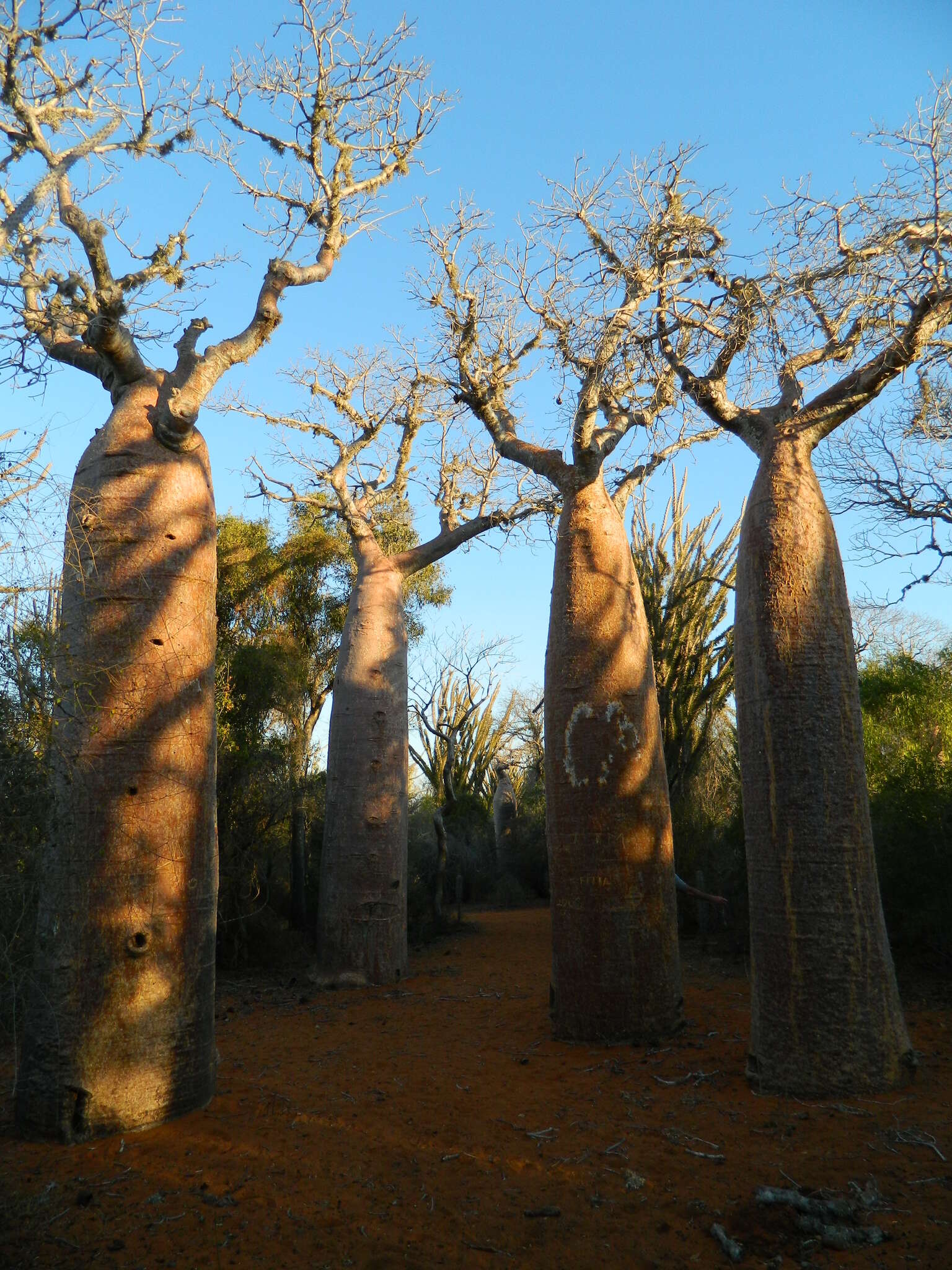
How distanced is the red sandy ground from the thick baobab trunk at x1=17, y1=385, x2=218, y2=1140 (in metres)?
0.23

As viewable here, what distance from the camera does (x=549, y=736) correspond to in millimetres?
4820

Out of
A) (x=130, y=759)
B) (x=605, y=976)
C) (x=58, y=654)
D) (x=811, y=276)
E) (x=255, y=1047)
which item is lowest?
(x=255, y=1047)

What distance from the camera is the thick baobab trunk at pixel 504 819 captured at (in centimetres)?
1382

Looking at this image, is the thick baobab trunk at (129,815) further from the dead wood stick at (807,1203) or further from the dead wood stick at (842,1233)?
the dead wood stick at (842,1233)

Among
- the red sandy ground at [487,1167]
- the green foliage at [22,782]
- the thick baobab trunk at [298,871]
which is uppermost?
the green foliage at [22,782]

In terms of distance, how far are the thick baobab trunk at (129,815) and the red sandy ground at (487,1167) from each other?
0.23m

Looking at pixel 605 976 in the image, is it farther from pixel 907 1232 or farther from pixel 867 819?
pixel 907 1232

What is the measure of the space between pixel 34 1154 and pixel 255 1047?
1837mm

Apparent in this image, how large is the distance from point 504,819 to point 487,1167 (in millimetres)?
11998

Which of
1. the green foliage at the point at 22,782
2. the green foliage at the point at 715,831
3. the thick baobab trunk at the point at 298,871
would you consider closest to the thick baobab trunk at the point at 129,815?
the green foliage at the point at 22,782

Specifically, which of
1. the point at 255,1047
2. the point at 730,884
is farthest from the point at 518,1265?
the point at 730,884

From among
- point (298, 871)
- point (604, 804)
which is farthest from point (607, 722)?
point (298, 871)

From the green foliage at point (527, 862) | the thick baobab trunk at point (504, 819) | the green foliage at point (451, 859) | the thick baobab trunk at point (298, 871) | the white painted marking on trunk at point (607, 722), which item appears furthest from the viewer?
the thick baobab trunk at point (504, 819)

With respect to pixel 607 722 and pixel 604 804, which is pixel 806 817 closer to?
pixel 604 804
